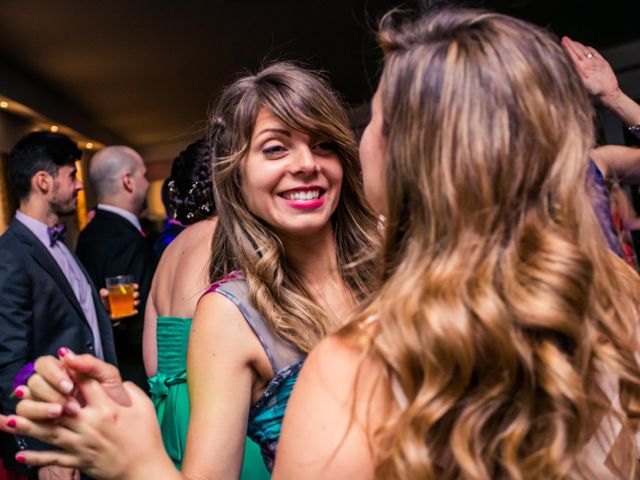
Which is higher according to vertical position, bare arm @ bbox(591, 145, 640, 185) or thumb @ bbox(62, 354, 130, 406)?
thumb @ bbox(62, 354, 130, 406)

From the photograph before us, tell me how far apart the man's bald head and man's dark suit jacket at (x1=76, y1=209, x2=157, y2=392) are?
24 cm

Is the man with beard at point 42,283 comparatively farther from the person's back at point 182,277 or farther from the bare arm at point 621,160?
the bare arm at point 621,160

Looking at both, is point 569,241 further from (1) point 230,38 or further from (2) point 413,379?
(1) point 230,38

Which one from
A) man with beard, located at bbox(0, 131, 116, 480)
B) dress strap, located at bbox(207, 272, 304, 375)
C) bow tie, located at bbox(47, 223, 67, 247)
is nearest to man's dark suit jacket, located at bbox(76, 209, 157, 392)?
man with beard, located at bbox(0, 131, 116, 480)

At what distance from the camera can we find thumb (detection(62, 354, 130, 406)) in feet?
2.72

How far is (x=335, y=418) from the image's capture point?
2.58 feet

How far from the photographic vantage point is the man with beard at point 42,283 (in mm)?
2543

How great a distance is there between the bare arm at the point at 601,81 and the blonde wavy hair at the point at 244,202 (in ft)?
2.69

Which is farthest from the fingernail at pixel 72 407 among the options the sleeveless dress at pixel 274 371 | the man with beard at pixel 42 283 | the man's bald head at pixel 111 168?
the man's bald head at pixel 111 168

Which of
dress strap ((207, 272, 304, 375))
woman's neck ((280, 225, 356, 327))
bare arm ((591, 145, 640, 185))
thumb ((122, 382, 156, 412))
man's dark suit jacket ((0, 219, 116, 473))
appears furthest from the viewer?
man's dark suit jacket ((0, 219, 116, 473))

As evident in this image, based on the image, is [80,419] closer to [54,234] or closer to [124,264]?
[54,234]

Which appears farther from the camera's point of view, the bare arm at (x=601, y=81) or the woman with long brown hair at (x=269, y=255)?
the bare arm at (x=601, y=81)

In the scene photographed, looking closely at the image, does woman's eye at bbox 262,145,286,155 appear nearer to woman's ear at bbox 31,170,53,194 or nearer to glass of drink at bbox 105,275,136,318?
glass of drink at bbox 105,275,136,318

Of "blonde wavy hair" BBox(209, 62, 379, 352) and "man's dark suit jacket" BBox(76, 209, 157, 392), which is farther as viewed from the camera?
"man's dark suit jacket" BBox(76, 209, 157, 392)
